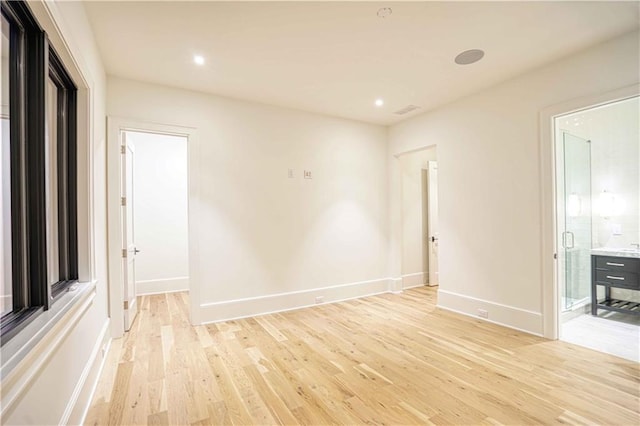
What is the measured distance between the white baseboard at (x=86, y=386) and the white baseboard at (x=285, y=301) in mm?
1165

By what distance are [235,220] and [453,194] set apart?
300cm

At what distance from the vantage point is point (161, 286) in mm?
5398

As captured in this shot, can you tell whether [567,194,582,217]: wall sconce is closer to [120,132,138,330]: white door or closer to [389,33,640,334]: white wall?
[389,33,640,334]: white wall

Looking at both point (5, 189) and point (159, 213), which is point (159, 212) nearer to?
point (159, 213)

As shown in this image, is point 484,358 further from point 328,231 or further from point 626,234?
point 626,234

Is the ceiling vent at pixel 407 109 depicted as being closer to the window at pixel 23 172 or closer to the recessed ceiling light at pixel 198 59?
the recessed ceiling light at pixel 198 59

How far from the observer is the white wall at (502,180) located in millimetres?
2941

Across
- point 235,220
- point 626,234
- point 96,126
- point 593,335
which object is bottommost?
point 593,335

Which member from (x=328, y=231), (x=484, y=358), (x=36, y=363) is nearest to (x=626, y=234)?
(x=484, y=358)

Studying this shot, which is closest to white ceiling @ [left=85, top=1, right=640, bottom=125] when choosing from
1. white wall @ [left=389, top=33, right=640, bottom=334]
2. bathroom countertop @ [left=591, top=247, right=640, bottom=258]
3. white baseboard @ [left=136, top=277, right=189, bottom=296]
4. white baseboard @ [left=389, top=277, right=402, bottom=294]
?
white wall @ [left=389, top=33, right=640, bottom=334]

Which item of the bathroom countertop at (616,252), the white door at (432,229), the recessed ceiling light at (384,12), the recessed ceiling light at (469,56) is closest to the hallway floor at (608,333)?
the bathroom countertop at (616,252)

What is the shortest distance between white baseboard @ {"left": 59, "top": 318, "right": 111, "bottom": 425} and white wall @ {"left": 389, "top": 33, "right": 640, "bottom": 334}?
400 cm

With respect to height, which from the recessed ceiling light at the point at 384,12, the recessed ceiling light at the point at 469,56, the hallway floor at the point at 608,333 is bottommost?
the hallway floor at the point at 608,333

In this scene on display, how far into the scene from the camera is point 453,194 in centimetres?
421
